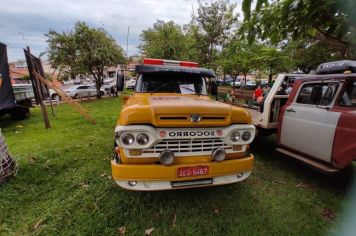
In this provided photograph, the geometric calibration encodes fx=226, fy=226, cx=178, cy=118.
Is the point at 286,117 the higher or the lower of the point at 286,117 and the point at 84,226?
the higher

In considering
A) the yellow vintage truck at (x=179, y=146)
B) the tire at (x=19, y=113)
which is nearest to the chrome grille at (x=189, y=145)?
the yellow vintage truck at (x=179, y=146)

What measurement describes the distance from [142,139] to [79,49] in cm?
1910

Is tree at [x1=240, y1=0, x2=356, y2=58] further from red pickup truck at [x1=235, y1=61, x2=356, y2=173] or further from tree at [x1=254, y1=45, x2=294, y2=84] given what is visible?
tree at [x1=254, y1=45, x2=294, y2=84]

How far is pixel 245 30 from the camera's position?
280cm

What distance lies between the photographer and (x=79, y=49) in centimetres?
1909

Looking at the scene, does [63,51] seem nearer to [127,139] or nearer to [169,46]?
[169,46]

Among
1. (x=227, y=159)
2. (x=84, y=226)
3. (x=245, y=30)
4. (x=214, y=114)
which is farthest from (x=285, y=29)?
(x=84, y=226)

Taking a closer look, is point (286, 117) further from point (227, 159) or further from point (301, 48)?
point (301, 48)

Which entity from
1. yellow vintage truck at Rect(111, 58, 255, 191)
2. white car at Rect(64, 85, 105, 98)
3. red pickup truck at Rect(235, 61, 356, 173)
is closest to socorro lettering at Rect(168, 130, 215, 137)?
yellow vintage truck at Rect(111, 58, 255, 191)

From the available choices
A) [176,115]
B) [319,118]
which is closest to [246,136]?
[176,115]

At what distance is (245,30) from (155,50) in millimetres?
16339

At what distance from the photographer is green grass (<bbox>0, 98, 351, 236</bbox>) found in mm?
3062

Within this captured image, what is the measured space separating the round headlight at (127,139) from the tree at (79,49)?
17882 millimetres

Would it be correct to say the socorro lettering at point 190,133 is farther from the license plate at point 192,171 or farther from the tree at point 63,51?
the tree at point 63,51
